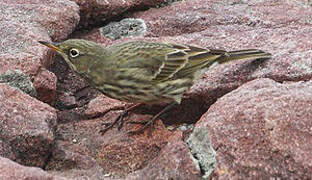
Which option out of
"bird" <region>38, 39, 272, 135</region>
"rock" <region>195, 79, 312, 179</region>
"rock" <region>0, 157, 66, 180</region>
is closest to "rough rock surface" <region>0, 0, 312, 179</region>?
"rock" <region>195, 79, 312, 179</region>

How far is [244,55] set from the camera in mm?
5145

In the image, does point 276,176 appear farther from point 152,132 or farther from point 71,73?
point 71,73

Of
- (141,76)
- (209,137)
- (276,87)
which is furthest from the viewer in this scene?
(141,76)

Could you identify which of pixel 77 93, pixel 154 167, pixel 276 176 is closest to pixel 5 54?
pixel 77 93

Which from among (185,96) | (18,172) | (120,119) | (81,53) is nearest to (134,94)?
(120,119)

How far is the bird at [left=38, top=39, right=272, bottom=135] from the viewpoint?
5.11m

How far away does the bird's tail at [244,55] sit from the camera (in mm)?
5055

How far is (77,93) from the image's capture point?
559 cm

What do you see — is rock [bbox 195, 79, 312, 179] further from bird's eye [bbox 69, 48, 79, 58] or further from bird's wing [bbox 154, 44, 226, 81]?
bird's eye [bbox 69, 48, 79, 58]

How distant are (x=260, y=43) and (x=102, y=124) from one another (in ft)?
5.78

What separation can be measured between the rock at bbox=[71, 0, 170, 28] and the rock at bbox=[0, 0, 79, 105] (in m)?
0.26

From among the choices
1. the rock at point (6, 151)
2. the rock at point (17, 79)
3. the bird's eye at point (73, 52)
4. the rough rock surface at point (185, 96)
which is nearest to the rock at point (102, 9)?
the rough rock surface at point (185, 96)

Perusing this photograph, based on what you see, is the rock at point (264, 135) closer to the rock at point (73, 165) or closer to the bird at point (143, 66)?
the rock at point (73, 165)

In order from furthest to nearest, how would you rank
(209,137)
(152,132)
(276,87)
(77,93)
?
(77,93) → (152,132) → (276,87) → (209,137)
